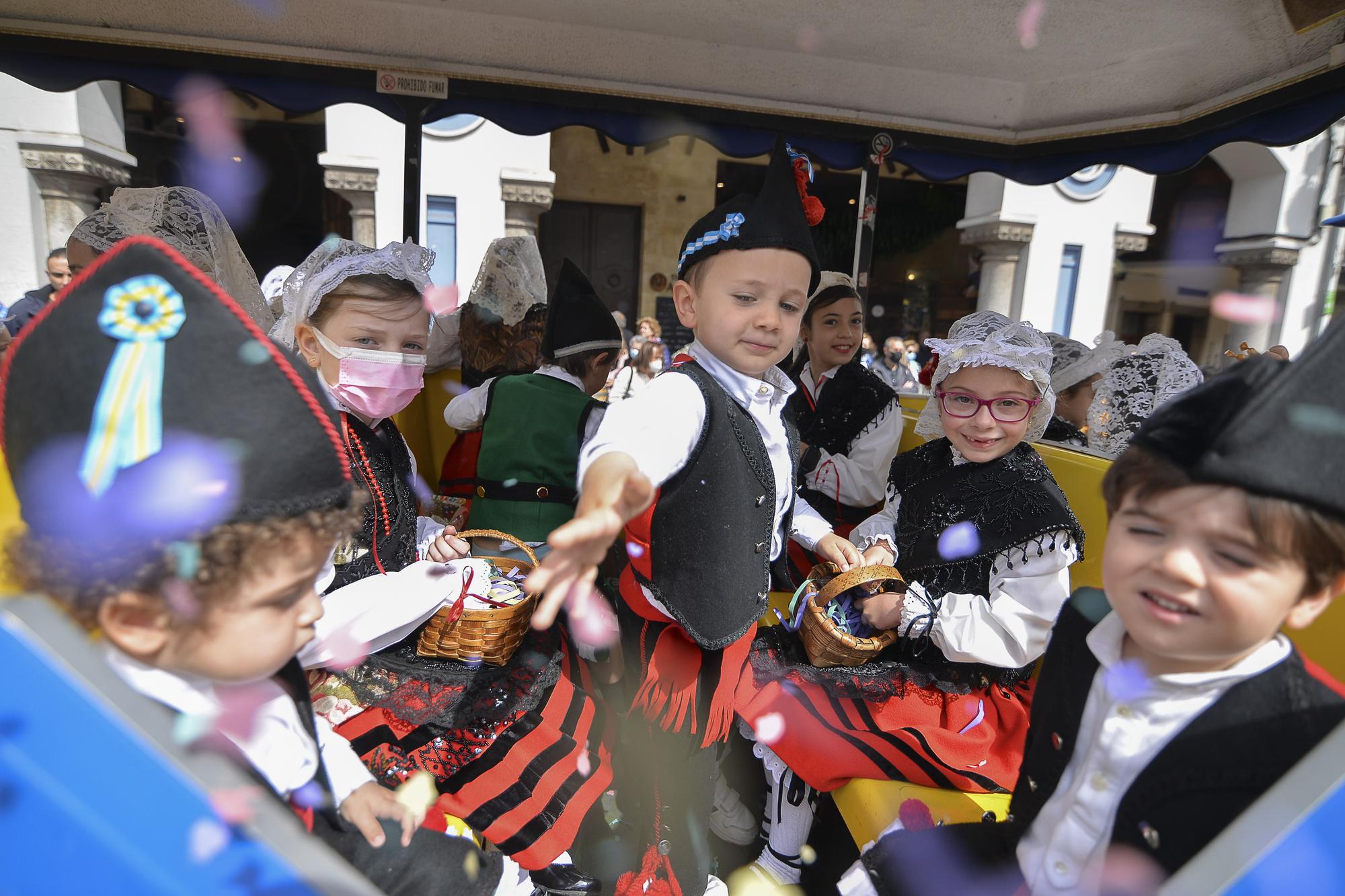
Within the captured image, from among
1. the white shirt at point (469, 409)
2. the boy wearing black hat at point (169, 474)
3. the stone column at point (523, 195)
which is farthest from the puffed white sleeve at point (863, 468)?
the stone column at point (523, 195)

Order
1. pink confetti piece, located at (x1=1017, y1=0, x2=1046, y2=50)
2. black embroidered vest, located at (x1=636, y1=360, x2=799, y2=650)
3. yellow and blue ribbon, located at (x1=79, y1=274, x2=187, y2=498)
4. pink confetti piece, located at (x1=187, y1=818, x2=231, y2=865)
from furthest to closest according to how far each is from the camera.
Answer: pink confetti piece, located at (x1=1017, y1=0, x2=1046, y2=50) → black embroidered vest, located at (x1=636, y1=360, x2=799, y2=650) → yellow and blue ribbon, located at (x1=79, y1=274, x2=187, y2=498) → pink confetti piece, located at (x1=187, y1=818, x2=231, y2=865)

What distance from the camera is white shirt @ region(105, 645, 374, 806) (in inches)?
37.5

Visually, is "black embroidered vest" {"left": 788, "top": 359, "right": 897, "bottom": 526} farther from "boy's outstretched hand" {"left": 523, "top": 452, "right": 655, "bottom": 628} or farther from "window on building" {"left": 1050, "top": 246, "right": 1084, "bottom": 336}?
"window on building" {"left": 1050, "top": 246, "right": 1084, "bottom": 336}

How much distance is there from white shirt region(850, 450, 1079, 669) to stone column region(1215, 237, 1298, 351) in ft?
43.7

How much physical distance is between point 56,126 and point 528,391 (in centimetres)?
881

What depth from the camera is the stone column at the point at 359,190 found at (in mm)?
10008

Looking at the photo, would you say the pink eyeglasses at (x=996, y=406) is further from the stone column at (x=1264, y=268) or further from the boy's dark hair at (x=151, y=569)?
the stone column at (x=1264, y=268)

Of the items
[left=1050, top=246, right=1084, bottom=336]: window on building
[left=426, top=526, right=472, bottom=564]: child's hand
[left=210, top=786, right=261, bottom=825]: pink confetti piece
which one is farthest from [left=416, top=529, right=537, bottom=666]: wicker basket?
[left=1050, top=246, right=1084, bottom=336]: window on building

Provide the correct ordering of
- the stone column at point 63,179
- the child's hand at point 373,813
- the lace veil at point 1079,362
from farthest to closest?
the stone column at point 63,179 → the lace veil at point 1079,362 → the child's hand at point 373,813

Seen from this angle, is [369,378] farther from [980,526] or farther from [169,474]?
[980,526]

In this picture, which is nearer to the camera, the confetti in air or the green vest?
the confetti in air

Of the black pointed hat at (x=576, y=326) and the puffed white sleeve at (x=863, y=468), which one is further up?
the black pointed hat at (x=576, y=326)

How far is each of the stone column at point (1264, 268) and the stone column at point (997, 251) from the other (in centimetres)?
343

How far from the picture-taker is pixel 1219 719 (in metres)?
1.02
